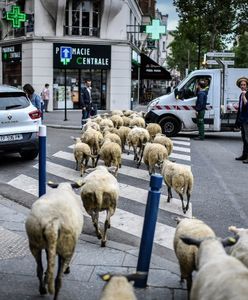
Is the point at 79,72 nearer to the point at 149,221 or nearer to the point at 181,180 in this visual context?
the point at 181,180

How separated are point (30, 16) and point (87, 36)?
12.4 feet

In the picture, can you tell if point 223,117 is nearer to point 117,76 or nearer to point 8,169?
point 8,169

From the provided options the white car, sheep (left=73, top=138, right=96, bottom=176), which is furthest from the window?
sheep (left=73, top=138, right=96, bottom=176)

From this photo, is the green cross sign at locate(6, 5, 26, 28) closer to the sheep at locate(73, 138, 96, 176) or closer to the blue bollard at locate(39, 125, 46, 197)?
the sheep at locate(73, 138, 96, 176)

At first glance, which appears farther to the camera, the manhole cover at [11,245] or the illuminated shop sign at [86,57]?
the illuminated shop sign at [86,57]

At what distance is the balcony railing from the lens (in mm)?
31875

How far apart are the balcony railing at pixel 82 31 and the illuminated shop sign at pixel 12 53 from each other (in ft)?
11.5

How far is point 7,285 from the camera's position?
15.9ft

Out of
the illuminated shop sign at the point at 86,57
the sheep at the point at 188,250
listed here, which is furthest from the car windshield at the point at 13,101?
the illuminated shop sign at the point at 86,57

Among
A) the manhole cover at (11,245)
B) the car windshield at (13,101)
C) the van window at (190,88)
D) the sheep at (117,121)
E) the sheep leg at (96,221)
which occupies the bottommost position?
the manhole cover at (11,245)

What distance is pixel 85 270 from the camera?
5301mm

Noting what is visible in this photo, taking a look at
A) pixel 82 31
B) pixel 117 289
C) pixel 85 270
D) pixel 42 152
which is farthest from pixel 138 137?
pixel 82 31

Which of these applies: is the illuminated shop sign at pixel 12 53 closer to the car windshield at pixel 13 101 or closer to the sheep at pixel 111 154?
the car windshield at pixel 13 101

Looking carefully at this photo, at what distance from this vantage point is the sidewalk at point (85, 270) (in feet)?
15.5
